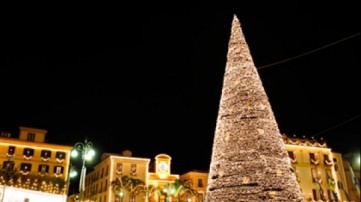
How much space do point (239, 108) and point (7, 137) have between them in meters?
33.7

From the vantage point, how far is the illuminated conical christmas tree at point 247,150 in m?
14.5

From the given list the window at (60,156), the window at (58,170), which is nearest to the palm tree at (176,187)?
the window at (58,170)

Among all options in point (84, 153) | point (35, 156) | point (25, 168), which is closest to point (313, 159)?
point (35, 156)

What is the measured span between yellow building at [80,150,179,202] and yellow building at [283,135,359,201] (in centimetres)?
1646

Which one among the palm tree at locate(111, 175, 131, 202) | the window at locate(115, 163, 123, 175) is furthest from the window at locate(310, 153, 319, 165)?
the window at locate(115, 163, 123, 175)

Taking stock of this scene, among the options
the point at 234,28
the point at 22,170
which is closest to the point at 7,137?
the point at 22,170

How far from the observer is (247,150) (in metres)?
15.1

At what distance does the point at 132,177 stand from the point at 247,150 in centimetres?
3019

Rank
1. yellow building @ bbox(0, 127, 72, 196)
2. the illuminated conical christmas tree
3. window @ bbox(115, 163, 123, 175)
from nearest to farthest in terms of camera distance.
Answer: the illuminated conical christmas tree
yellow building @ bbox(0, 127, 72, 196)
window @ bbox(115, 163, 123, 175)

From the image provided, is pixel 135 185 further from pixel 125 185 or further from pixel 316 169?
pixel 316 169

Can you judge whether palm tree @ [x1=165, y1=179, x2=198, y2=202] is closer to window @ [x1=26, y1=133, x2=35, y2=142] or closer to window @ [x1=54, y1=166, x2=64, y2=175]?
window @ [x1=54, y1=166, x2=64, y2=175]

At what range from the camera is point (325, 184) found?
152 feet

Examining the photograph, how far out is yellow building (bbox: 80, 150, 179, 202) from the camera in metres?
41.8

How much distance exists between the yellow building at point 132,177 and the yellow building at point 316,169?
16.5 m
